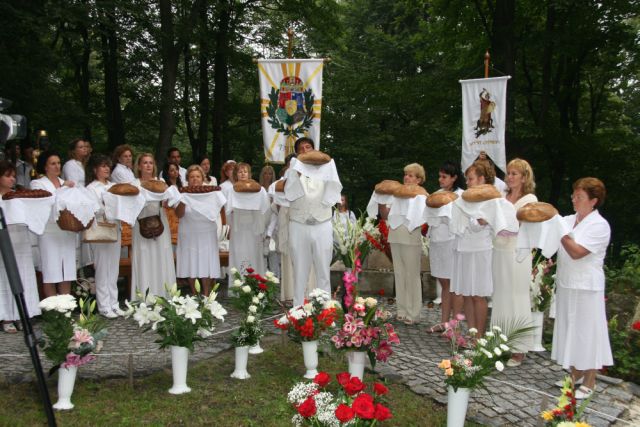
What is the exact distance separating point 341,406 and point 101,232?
483cm

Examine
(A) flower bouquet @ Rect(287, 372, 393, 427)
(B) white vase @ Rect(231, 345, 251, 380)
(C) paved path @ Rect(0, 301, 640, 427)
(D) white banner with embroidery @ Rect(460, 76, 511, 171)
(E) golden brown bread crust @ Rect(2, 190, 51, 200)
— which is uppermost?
(D) white banner with embroidery @ Rect(460, 76, 511, 171)

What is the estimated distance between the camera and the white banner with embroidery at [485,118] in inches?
420

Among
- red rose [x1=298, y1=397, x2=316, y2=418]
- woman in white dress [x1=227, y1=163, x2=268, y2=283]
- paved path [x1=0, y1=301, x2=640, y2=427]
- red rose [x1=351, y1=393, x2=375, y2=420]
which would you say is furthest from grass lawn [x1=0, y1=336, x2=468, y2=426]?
woman in white dress [x1=227, y1=163, x2=268, y2=283]

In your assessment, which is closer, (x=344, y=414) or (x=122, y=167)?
(x=344, y=414)

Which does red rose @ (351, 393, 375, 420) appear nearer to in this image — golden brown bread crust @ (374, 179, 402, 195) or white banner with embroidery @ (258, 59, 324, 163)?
golden brown bread crust @ (374, 179, 402, 195)

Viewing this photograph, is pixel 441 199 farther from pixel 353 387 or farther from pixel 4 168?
pixel 4 168

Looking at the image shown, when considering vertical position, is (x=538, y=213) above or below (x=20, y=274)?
above

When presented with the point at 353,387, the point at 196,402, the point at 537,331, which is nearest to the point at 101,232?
the point at 196,402

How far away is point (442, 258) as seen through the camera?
715cm

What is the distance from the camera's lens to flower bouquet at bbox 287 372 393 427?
336 cm

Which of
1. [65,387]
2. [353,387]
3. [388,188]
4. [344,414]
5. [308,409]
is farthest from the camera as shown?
[388,188]

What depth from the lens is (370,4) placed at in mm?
22672

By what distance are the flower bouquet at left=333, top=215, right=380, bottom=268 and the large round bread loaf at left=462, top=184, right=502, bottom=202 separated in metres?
1.74

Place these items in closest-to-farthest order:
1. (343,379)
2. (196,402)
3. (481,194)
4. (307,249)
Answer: (343,379), (196,402), (481,194), (307,249)
